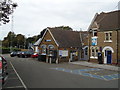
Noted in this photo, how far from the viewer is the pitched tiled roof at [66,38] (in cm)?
3109

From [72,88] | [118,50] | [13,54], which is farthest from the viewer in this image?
[13,54]

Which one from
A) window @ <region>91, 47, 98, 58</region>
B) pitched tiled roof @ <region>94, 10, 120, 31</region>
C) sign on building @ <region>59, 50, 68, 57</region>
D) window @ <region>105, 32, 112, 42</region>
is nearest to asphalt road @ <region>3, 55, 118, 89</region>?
window @ <region>105, 32, 112, 42</region>

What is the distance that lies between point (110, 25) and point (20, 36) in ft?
242

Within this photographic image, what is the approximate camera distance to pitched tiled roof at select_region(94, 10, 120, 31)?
25222 millimetres

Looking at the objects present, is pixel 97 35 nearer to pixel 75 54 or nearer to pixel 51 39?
pixel 75 54

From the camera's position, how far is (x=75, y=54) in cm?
3209

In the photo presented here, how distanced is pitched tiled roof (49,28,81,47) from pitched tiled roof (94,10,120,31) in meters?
6.40

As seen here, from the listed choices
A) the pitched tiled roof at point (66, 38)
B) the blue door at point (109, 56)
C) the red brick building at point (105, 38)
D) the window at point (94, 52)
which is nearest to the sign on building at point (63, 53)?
the pitched tiled roof at point (66, 38)

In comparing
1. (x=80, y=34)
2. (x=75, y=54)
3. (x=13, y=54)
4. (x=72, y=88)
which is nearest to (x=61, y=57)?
(x=75, y=54)

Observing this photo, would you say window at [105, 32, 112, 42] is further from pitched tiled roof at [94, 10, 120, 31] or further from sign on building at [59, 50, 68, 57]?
sign on building at [59, 50, 68, 57]

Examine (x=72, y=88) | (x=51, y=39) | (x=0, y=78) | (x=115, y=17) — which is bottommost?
(x=72, y=88)

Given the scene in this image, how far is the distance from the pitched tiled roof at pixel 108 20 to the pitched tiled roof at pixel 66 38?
6398 millimetres

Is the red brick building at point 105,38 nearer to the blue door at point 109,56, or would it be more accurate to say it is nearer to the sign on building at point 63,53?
the blue door at point 109,56

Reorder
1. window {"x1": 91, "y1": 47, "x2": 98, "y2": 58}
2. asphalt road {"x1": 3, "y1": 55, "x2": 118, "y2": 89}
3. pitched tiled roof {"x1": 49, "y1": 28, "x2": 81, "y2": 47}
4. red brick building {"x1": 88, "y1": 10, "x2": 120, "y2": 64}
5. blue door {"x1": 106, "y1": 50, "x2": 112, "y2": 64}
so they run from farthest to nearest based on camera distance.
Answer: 1. pitched tiled roof {"x1": 49, "y1": 28, "x2": 81, "y2": 47}
2. window {"x1": 91, "y1": 47, "x2": 98, "y2": 58}
3. blue door {"x1": 106, "y1": 50, "x2": 112, "y2": 64}
4. red brick building {"x1": 88, "y1": 10, "x2": 120, "y2": 64}
5. asphalt road {"x1": 3, "y1": 55, "x2": 118, "y2": 89}
